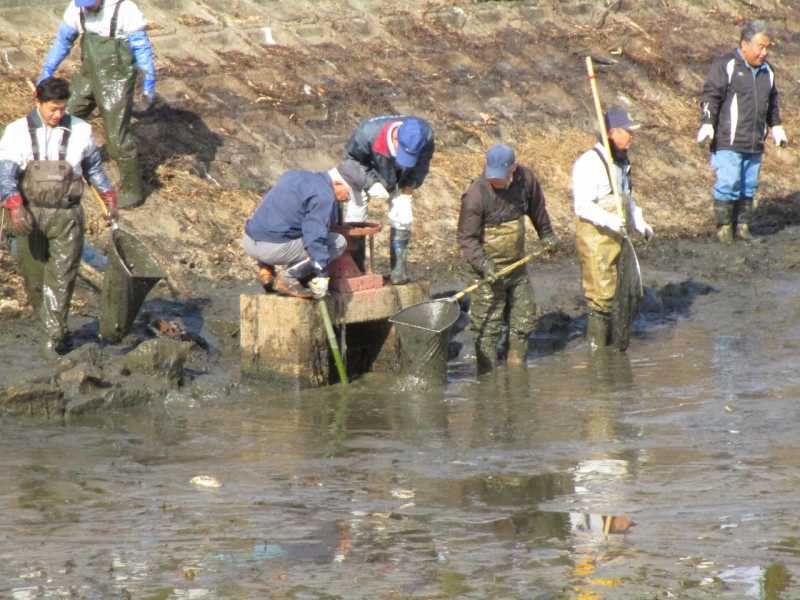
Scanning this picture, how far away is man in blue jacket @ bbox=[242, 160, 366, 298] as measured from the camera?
35.3 ft

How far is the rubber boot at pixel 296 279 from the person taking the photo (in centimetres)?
1115

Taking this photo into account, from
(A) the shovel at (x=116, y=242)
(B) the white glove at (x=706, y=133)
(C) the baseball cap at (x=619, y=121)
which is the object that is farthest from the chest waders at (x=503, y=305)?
(B) the white glove at (x=706, y=133)

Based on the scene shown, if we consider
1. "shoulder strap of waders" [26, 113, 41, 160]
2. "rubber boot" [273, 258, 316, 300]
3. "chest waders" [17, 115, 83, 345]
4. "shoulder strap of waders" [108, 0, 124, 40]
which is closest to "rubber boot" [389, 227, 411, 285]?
"rubber boot" [273, 258, 316, 300]

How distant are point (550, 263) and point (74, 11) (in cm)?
477

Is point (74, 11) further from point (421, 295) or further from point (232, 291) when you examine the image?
point (421, 295)

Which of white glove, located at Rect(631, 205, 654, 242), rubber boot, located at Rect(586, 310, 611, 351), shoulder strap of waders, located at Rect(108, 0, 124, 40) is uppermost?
shoulder strap of waders, located at Rect(108, 0, 124, 40)

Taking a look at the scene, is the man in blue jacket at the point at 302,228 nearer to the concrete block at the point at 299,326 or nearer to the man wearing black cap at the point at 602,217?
the concrete block at the point at 299,326

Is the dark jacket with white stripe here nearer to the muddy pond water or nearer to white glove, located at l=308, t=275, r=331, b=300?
the muddy pond water

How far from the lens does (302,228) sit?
1090 centimetres

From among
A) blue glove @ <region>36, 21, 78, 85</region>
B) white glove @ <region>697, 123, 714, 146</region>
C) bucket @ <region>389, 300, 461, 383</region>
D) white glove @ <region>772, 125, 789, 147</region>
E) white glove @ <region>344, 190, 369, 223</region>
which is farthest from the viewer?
white glove @ <region>772, 125, 789, 147</region>

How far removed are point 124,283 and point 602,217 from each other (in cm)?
342

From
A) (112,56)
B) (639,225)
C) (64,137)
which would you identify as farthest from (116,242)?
(639,225)

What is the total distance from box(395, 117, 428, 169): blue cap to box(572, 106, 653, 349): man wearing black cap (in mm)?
1442

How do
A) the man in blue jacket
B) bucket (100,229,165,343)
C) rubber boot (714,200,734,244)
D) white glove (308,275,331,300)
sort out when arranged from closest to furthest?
the man in blue jacket → white glove (308,275,331,300) → bucket (100,229,165,343) → rubber boot (714,200,734,244)
